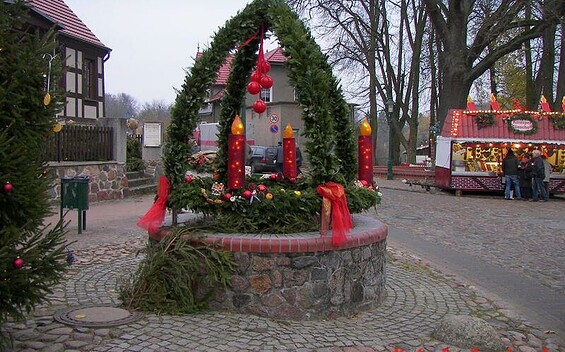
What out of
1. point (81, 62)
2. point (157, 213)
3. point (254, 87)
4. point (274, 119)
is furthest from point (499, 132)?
point (274, 119)

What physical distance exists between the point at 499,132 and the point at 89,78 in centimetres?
1658

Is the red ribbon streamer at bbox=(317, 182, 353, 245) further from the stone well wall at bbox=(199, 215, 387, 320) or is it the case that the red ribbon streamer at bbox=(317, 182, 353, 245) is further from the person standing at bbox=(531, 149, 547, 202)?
the person standing at bbox=(531, 149, 547, 202)

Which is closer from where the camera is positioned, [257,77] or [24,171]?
[24,171]

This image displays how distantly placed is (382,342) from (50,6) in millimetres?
22119

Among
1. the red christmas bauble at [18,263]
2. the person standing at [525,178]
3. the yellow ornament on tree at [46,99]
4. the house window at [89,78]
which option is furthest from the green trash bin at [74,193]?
the person standing at [525,178]

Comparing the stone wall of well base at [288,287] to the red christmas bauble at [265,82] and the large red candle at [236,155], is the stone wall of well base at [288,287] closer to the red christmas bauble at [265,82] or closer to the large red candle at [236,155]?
the large red candle at [236,155]

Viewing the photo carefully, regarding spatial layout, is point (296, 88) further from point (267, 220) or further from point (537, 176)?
point (537, 176)

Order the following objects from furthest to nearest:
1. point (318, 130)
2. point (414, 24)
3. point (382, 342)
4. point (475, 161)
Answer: point (414, 24) < point (475, 161) < point (318, 130) < point (382, 342)

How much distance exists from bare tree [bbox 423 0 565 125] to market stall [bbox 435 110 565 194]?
314 cm

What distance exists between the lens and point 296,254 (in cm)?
562

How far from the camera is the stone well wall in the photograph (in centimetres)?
558

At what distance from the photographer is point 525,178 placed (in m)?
20.9

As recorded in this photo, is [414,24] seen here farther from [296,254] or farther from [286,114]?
[296,254]

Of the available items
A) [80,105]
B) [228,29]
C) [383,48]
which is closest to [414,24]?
[383,48]
